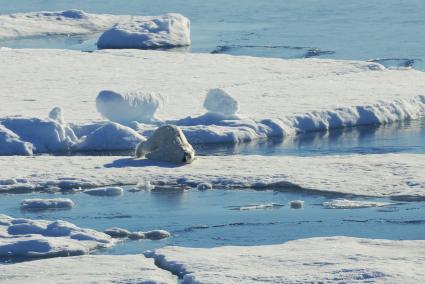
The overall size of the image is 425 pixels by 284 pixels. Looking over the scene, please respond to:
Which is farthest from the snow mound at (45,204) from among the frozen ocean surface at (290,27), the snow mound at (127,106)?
the frozen ocean surface at (290,27)

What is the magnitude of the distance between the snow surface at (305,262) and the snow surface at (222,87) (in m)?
5.42

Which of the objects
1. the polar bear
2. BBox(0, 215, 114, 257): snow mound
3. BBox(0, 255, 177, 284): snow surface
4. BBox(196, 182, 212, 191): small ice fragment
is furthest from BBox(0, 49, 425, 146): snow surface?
BBox(0, 255, 177, 284): snow surface

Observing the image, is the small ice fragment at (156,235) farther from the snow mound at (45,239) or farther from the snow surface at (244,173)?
the snow surface at (244,173)

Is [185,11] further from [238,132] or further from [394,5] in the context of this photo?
[238,132]

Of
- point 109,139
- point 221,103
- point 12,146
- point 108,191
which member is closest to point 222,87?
point 221,103

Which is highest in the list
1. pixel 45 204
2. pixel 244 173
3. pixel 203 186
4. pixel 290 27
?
pixel 290 27

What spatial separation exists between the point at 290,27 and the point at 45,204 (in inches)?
654

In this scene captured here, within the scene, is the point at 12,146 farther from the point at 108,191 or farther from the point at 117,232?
the point at 117,232

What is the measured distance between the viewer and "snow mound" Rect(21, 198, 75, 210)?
1214cm

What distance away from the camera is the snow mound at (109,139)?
1519cm

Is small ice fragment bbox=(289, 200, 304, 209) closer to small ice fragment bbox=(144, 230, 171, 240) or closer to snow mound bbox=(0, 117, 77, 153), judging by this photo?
small ice fragment bbox=(144, 230, 171, 240)

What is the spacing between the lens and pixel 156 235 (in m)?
10.9

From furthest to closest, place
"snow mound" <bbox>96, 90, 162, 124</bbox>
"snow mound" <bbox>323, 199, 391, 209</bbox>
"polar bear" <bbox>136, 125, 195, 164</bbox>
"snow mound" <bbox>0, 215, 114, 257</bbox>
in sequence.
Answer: "snow mound" <bbox>96, 90, 162, 124</bbox>, "polar bear" <bbox>136, 125, 195, 164</bbox>, "snow mound" <bbox>323, 199, 391, 209</bbox>, "snow mound" <bbox>0, 215, 114, 257</bbox>

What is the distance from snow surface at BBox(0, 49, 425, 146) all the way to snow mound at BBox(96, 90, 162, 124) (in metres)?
0.22
